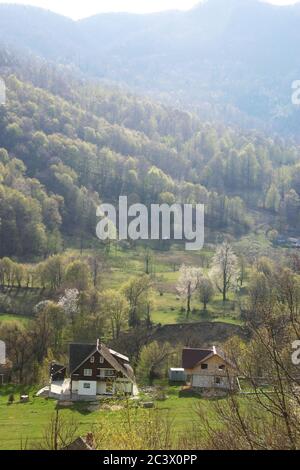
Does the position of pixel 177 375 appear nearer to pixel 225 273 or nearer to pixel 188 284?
pixel 188 284

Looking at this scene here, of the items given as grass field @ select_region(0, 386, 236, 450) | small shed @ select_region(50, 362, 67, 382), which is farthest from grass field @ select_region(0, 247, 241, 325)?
grass field @ select_region(0, 386, 236, 450)

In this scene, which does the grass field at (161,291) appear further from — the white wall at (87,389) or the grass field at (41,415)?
the grass field at (41,415)

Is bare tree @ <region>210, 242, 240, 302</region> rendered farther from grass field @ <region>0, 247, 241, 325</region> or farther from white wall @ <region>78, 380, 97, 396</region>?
white wall @ <region>78, 380, 97, 396</region>

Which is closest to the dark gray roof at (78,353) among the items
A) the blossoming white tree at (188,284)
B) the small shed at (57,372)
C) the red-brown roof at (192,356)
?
the small shed at (57,372)

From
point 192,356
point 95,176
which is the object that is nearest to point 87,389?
point 192,356

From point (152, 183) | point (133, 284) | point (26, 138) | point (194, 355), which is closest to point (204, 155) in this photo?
point (152, 183)
